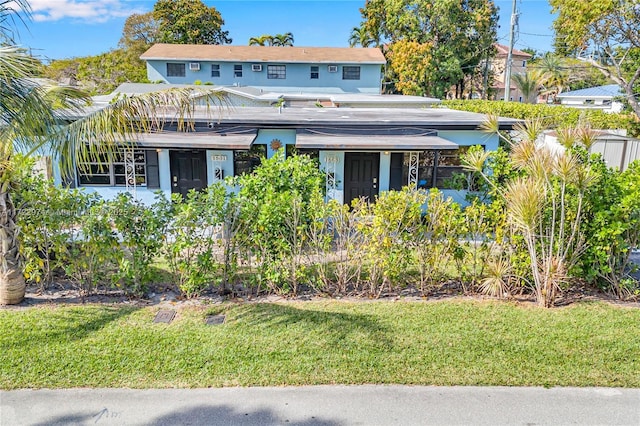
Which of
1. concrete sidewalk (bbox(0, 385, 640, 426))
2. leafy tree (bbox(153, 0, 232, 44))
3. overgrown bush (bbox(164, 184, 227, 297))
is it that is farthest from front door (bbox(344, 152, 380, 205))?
leafy tree (bbox(153, 0, 232, 44))

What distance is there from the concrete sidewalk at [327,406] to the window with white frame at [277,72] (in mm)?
34857

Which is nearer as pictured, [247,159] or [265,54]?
[247,159]

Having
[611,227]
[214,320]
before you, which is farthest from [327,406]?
[611,227]

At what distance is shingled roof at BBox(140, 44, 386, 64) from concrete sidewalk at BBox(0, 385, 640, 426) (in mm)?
33958

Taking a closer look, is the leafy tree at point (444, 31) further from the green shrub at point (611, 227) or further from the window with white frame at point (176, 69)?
the green shrub at point (611, 227)

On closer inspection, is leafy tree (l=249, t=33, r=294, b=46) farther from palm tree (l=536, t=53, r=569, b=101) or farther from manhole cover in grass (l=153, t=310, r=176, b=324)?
manhole cover in grass (l=153, t=310, r=176, b=324)

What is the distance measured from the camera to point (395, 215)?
7812 millimetres

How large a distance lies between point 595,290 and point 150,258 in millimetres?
7636

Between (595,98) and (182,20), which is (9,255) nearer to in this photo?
(182,20)

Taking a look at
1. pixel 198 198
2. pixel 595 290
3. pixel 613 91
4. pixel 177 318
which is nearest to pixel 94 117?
pixel 198 198

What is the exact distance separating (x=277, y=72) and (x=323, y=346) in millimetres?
34156

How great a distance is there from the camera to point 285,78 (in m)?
37.9

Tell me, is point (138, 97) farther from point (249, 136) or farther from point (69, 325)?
point (249, 136)

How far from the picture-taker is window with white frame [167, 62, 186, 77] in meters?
37.7
